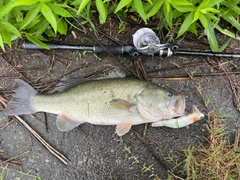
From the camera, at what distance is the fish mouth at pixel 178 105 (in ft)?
10.0

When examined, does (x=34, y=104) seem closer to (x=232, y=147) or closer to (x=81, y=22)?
(x=81, y=22)

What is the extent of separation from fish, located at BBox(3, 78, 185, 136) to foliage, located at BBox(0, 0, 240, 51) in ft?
1.76

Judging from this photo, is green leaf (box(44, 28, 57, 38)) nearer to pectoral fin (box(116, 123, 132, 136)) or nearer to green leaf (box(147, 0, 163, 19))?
green leaf (box(147, 0, 163, 19))

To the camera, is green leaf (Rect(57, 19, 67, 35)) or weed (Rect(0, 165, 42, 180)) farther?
weed (Rect(0, 165, 42, 180))

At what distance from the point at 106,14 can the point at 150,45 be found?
21.4 inches

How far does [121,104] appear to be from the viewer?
3.09 metres

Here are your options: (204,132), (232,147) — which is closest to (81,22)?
(204,132)

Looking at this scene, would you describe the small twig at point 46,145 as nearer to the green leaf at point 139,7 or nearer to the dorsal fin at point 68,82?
the dorsal fin at point 68,82

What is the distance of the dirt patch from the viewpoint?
3.49 m

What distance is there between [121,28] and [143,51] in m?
0.47

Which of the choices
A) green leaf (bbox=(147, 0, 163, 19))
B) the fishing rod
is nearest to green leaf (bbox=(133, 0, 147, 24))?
green leaf (bbox=(147, 0, 163, 19))

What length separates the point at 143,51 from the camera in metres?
3.23

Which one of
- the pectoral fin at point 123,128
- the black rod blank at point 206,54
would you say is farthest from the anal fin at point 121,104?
the black rod blank at point 206,54

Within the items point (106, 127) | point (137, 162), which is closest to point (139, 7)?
point (106, 127)
